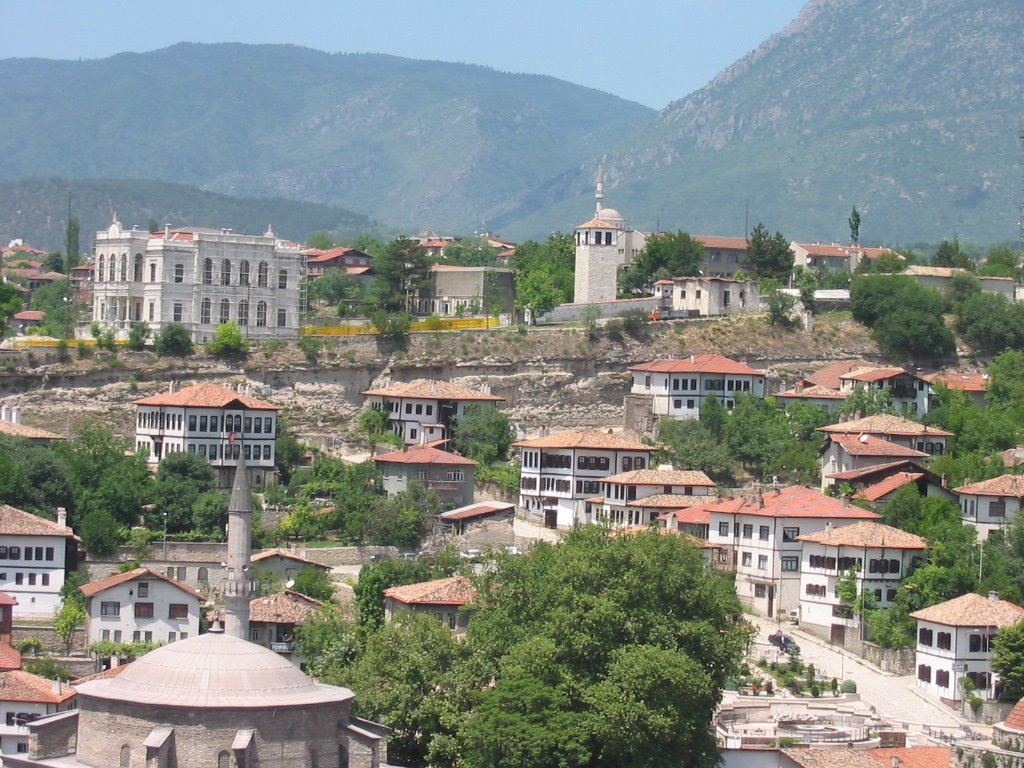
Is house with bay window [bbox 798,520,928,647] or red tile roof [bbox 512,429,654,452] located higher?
red tile roof [bbox 512,429,654,452]

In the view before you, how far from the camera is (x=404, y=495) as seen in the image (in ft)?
260

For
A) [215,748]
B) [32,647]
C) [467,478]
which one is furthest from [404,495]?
[215,748]

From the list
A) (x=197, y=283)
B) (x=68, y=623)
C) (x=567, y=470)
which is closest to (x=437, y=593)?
(x=68, y=623)

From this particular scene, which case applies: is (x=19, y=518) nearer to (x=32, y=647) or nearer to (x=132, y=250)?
(x=32, y=647)

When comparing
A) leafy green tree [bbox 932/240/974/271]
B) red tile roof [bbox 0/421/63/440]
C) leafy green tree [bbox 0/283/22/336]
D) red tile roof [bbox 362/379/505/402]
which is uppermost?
leafy green tree [bbox 932/240/974/271]

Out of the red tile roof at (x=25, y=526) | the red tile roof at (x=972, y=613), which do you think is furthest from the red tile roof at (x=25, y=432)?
the red tile roof at (x=972, y=613)

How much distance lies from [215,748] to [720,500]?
32218mm

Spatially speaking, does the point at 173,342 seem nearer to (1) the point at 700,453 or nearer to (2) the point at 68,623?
(1) the point at 700,453

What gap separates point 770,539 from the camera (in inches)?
2936

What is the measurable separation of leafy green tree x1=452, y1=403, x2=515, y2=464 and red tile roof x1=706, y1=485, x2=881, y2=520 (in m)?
12.7

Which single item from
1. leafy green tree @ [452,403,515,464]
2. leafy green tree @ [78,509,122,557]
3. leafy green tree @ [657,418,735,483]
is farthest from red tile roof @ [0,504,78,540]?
leafy green tree @ [657,418,735,483]

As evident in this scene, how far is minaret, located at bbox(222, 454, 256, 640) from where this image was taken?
58281 mm

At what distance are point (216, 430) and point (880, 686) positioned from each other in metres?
27.0

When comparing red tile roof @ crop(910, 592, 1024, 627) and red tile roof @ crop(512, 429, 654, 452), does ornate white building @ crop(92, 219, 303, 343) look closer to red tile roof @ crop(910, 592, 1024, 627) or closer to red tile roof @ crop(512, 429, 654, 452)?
red tile roof @ crop(512, 429, 654, 452)
